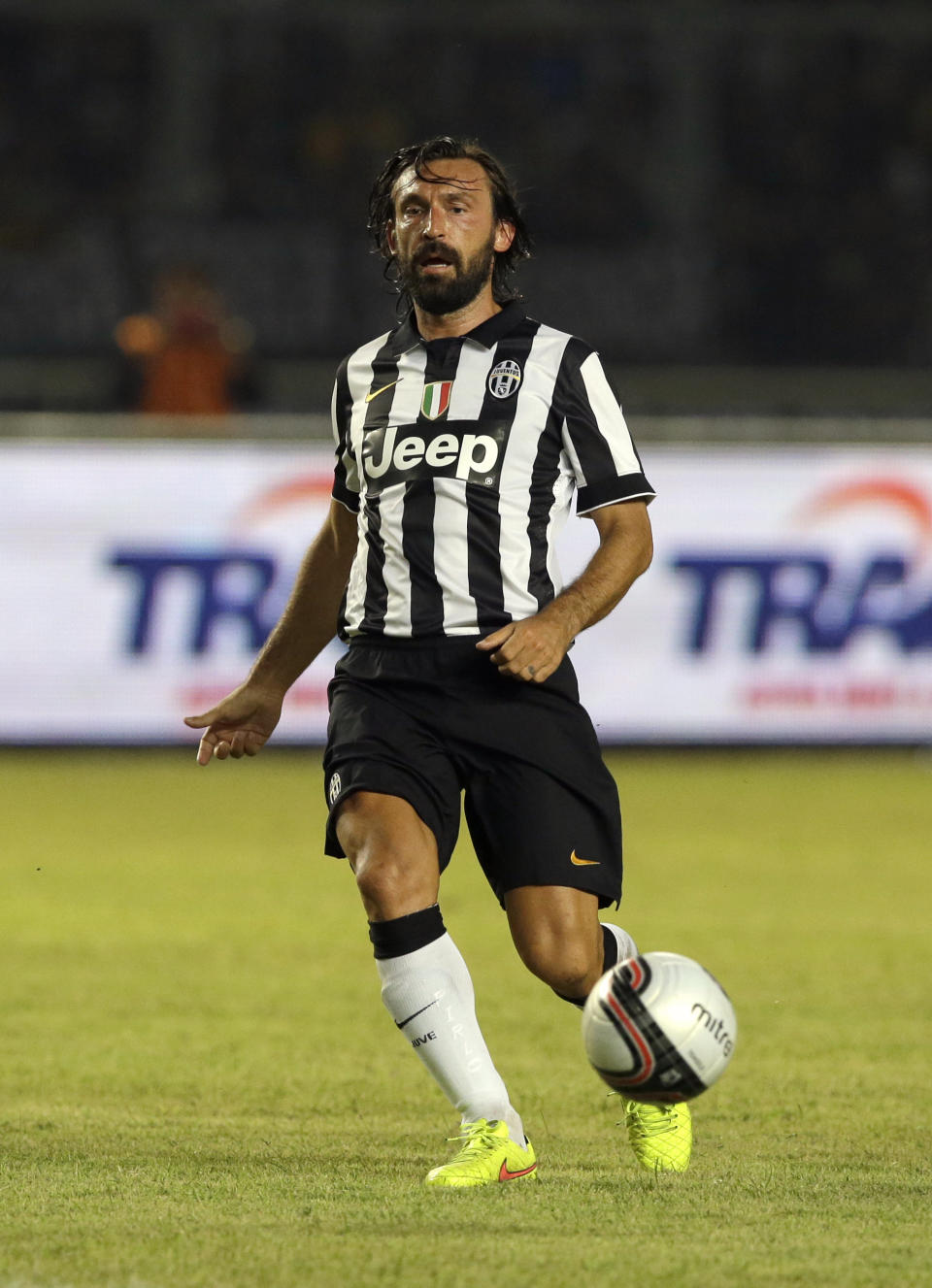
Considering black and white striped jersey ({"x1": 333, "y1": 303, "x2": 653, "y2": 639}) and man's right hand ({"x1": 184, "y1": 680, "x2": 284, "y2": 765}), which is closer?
black and white striped jersey ({"x1": 333, "y1": 303, "x2": 653, "y2": 639})

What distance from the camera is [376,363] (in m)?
4.47

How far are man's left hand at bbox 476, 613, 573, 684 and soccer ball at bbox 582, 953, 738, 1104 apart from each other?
576 mm

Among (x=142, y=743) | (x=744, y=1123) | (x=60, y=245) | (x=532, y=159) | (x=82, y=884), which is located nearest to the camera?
(x=744, y=1123)

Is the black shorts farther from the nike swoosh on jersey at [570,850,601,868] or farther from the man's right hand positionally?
the man's right hand

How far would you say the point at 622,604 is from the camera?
1197 cm

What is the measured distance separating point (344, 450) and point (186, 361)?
999 centimetres

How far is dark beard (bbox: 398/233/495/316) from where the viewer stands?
4.34 m

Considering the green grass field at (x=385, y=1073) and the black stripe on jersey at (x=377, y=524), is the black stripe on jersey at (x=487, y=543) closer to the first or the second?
the black stripe on jersey at (x=377, y=524)

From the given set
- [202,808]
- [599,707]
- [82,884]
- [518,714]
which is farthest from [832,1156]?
[599,707]

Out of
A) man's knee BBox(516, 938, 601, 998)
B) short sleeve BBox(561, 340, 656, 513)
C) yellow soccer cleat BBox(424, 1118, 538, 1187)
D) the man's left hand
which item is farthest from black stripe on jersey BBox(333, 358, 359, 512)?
yellow soccer cleat BBox(424, 1118, 538, 1187)

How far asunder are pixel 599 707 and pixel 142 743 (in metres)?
2.61

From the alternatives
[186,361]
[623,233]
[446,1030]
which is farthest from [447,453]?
[623,233]

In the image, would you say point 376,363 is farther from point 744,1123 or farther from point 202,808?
point 202,808

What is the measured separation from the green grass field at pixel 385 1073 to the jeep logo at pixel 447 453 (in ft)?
4.48
